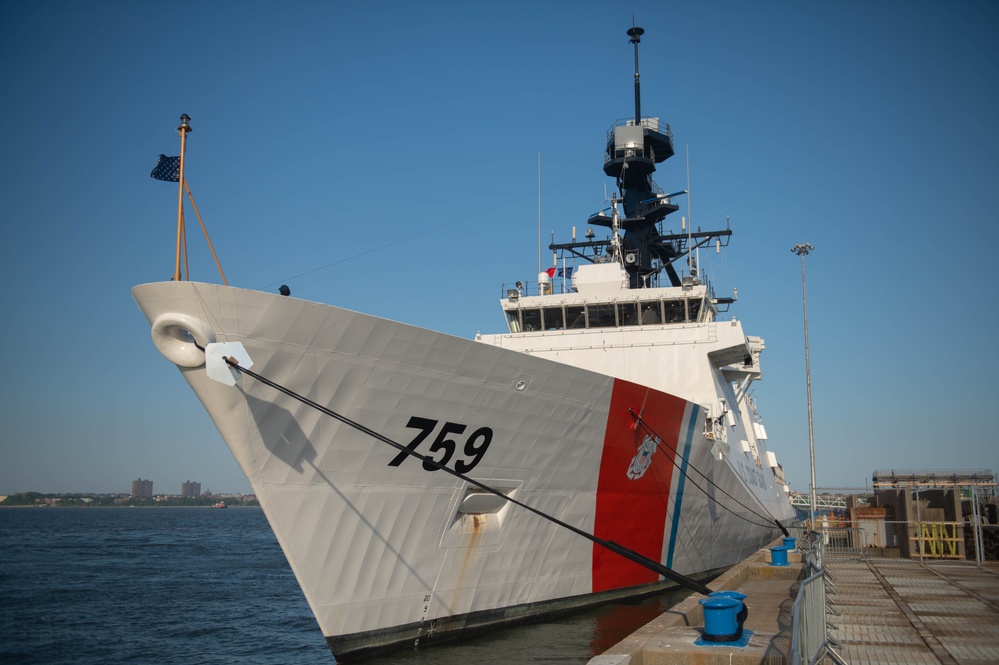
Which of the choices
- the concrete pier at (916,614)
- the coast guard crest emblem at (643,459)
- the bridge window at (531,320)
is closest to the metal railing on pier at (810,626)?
the concrete pier at (916,614)

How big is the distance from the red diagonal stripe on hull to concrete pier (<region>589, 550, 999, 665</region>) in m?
1.35

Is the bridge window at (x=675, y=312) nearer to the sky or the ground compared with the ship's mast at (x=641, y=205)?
nearer to the ground

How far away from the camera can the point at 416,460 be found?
8.46 metres

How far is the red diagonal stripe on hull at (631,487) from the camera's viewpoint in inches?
424

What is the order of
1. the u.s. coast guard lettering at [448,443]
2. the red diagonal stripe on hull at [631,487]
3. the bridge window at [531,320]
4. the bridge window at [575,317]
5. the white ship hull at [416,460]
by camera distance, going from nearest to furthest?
the white ship hull at [416,460], the u.s. coast guard lettering at [448,443], the red diagonal stripe on hull at [631,487], the bridge window at [575,317], the bridge window at [531,320]

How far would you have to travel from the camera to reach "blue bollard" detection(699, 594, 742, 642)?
276 inches

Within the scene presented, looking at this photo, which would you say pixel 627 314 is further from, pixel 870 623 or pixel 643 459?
pixel 870 623

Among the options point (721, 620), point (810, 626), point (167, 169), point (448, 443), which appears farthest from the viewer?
point (448, 443)

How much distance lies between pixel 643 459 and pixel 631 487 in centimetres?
48

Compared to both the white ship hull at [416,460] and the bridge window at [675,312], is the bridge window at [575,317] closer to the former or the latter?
the bridge window at [675,312]

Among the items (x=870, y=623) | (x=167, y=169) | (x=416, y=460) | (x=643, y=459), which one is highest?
(x=167, y=169)

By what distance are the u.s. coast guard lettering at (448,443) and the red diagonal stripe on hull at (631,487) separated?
7.86ft

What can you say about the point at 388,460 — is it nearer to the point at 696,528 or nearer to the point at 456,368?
the point at 456,368

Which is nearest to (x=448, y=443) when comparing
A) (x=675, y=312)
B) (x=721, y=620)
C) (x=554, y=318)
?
(x=721, y=620)
